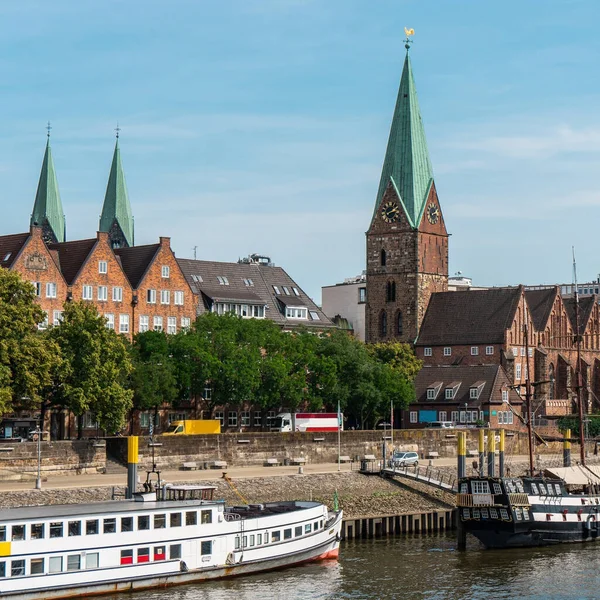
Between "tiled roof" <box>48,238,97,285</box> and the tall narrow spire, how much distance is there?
62.1 metres

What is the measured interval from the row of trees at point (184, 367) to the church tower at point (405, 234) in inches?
498

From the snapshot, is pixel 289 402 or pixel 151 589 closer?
pixel 151 589

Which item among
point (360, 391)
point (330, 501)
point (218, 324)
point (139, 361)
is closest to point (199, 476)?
point (330, 501)

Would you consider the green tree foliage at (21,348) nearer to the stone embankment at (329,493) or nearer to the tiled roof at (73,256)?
the stone embankment at (329,493)

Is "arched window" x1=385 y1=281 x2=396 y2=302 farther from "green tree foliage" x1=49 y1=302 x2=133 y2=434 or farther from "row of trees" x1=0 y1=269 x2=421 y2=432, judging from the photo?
"green tree foliage" x1=49 y1=302 x2=133 y2=434

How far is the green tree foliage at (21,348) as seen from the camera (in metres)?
83.4

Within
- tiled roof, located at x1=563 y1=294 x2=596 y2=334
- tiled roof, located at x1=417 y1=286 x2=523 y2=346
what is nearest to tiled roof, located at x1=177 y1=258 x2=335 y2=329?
tiled roof, located at x1=417 y1=286 x2=523 y2=346

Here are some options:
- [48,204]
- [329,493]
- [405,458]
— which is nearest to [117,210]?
[48,204]

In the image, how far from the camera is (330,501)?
78438 millimetres

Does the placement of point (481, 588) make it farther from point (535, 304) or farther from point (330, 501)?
point (535, 304)

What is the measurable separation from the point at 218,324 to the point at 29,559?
6043cm

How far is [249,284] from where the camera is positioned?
5463 inches

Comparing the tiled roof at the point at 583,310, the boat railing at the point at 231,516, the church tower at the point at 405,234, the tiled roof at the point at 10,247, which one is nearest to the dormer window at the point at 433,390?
the church tower at the point at 405,234

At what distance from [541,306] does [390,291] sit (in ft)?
56.2
